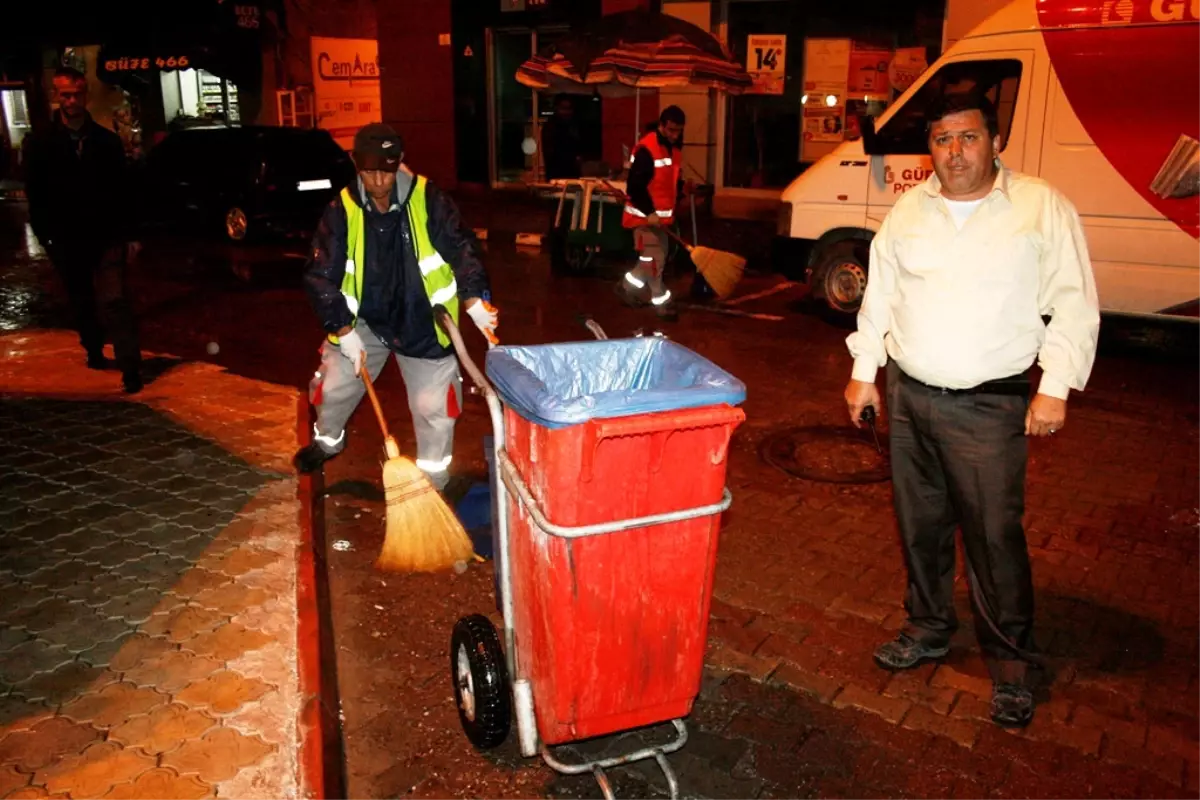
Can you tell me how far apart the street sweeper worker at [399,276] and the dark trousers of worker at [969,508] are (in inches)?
70.4

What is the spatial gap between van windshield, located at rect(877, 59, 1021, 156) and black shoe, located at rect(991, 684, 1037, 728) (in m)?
5.56

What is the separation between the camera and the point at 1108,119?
25.0 ft

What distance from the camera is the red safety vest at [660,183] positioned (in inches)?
384

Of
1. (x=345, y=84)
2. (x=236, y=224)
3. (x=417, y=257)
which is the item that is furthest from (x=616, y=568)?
(x=345, y=84)

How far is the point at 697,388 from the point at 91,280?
19.6 feet

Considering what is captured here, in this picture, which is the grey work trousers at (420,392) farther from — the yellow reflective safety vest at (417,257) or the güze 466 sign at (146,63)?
the güze 466 sign at (146,63)

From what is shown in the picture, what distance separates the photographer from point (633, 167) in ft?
32.0

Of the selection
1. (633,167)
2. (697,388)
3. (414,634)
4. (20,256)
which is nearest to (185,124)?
(20,256)

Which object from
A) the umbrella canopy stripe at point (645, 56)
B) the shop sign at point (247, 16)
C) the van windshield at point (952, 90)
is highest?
the shop sign at point (247, 16)

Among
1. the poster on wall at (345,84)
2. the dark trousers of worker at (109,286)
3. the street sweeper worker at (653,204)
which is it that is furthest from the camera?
the poster on wall at (345,84)

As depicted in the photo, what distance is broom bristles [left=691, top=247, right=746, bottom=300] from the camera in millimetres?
10148

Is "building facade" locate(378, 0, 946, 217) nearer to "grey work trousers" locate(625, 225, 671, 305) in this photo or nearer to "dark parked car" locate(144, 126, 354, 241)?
"dark parked car" locate(144, 126, 354, 241)

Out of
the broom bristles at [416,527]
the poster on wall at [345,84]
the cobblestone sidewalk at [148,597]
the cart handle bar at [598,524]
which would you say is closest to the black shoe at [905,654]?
the cart handle bar at [598,524]

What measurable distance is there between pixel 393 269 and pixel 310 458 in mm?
1410
